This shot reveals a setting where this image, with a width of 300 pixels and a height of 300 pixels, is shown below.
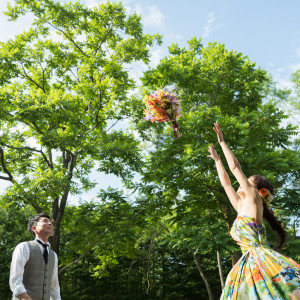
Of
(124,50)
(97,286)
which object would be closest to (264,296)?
(124,50)

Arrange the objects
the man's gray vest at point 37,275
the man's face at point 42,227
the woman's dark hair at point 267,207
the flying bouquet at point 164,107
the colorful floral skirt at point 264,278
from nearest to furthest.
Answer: the colorful floral skirt at point 264,278, the woman's dark hair at point 267,207, the man's gray vest at point 37,275, the man's face at point 42,227, the flying bouquet at point 164,107

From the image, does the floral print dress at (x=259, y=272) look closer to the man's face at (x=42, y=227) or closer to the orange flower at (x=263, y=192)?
the orange flower at (x=263, y=192)

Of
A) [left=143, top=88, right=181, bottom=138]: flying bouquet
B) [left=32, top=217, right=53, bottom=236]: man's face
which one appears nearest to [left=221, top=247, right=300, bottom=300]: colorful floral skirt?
[left=32, top=217, right=53, bottom=236]: man's face

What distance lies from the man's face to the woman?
7.90 feet

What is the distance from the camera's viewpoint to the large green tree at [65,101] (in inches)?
377

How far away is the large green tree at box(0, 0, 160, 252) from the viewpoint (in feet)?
31.4

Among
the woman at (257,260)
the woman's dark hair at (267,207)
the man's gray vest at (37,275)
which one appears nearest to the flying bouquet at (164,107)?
the woman at (257,260)

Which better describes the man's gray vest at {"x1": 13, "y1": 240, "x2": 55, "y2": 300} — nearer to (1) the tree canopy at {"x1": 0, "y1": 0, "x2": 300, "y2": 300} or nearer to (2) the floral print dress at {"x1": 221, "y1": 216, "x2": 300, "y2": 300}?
(2) the floral print dress at {"x1": 221, "y1": 216, "x2": 300, "y2": 300}

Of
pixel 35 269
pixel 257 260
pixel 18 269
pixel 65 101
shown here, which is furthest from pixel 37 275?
pixel 65 101

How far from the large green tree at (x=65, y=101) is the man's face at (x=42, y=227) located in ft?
17.0

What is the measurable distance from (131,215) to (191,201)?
2184mm

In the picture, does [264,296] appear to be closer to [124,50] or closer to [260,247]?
[260,247]

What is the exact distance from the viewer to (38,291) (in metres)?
3.55

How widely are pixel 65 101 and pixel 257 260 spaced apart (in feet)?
28.3
